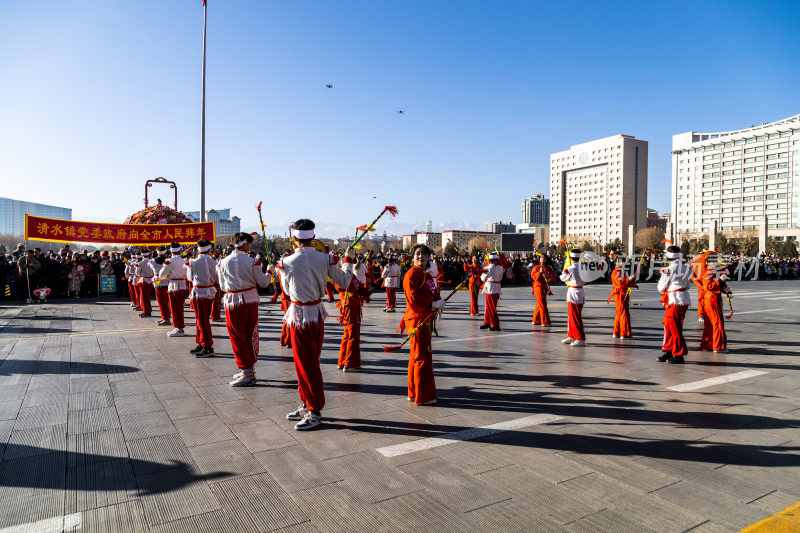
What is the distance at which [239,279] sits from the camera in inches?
251

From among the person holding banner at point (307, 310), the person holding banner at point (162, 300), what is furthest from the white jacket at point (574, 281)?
the person holding banner at point (162, 300)

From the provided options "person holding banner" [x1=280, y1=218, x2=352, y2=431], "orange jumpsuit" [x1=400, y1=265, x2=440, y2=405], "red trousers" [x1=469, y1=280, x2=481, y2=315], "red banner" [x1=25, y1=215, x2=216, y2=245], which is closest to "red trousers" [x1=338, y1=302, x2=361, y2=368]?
"orange jumpsuit" [x1=400, y1=265, x2=440, y2=405]

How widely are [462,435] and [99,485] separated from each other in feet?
9.39

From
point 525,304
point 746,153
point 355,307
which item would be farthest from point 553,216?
point 355,307

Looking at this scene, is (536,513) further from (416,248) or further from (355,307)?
(355,307)

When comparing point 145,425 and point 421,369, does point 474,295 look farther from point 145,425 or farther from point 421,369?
point 145,425

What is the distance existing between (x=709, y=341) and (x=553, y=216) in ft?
522

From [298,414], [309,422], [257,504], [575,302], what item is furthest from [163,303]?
[257,504]

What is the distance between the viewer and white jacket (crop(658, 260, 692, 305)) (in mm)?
8008

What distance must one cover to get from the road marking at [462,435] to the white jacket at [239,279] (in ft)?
10.2

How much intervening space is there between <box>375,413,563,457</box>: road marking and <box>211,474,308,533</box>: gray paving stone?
3.24 ft

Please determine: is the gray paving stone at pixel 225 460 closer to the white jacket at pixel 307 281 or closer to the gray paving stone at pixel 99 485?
the gray paving stone at pixel 99 485

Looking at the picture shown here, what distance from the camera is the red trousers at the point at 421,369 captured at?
5383mm

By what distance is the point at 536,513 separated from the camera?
3119 mm
